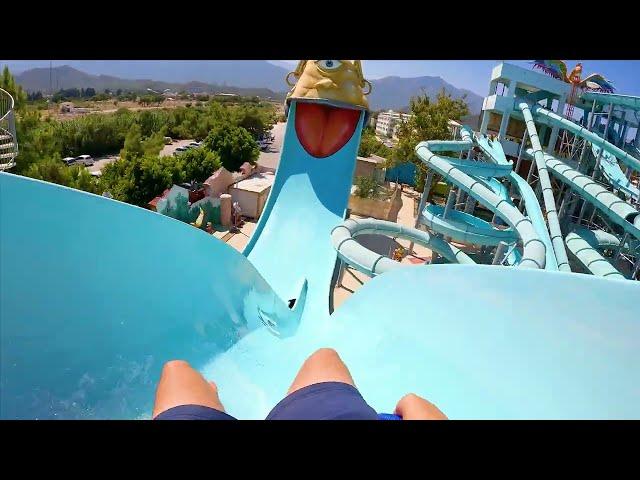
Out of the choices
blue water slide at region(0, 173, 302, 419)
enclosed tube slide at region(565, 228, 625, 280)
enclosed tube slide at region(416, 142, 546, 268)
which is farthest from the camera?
enclosed tube slide at region(565, 228, 625, 280)

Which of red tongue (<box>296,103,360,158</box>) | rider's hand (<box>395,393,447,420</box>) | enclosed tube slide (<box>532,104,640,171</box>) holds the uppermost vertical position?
enclosed tube slide (<box>532,104,640,171</box>)

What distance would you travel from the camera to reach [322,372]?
943 millimetres

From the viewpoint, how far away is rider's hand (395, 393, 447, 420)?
0.87 meters

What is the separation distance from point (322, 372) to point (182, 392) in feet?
1.01

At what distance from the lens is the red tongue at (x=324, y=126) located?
7195 millimetres

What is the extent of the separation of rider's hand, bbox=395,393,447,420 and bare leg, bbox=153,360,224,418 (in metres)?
0.39

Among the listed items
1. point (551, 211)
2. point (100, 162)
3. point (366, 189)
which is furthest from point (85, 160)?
point (551, 211)

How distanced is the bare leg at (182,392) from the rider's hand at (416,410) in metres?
0.39

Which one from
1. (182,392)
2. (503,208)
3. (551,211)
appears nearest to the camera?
(182,392)

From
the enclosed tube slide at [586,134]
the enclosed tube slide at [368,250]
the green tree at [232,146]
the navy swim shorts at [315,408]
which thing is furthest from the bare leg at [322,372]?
the green tree at [232,146]

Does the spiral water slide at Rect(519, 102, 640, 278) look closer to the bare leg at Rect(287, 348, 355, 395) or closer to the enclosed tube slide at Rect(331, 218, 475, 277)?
the enclosed tube slide at Rect(331, 218, 475, 277)

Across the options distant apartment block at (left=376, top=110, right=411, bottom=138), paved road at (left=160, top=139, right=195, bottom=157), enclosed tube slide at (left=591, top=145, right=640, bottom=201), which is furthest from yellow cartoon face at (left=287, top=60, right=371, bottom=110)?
distant apartment block at (left=376, top=110, right=411, bottom=138)

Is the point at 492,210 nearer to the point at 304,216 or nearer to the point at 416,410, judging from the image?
the point at 304,216
